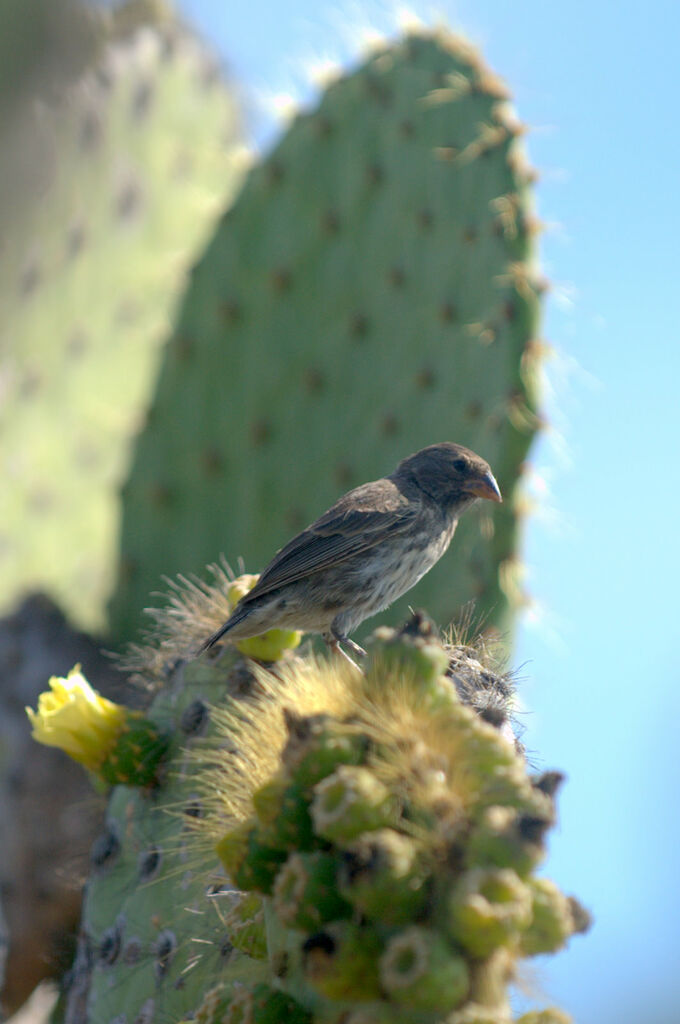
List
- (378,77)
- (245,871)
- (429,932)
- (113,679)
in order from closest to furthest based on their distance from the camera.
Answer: (429,932) → (245,871) → (113,679) → (378,77)

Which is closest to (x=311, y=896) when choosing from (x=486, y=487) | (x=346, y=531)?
(x=346, y=531)

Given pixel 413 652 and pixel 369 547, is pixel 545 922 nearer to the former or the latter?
pixel 413 652

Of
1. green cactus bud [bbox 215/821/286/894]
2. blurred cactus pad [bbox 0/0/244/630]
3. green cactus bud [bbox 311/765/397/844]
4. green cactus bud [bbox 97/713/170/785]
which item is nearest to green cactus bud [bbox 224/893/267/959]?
green cactus bud [bbox 215/821/286/894]

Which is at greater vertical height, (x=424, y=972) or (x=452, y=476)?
(x=452, y=476)

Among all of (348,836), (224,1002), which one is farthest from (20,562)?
(348,836)

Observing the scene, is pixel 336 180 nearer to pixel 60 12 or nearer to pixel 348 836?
pixel 60 12

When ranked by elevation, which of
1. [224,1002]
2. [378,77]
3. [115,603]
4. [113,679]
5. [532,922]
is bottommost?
[224,1002]
